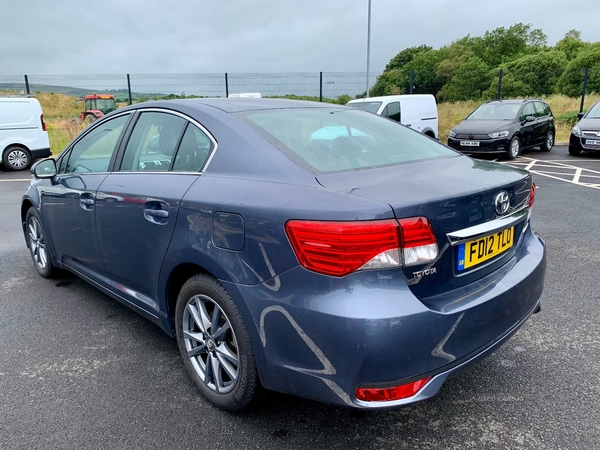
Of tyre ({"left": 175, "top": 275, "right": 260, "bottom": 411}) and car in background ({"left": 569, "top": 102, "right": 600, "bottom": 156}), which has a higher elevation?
car in background ({"left": 569, "top": 102, "right": 600, "bottom": 156})

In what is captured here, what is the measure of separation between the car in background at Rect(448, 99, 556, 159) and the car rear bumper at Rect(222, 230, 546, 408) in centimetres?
1098

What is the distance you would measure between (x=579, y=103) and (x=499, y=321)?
24959 mm

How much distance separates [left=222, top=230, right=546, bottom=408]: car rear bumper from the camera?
68.8 inches

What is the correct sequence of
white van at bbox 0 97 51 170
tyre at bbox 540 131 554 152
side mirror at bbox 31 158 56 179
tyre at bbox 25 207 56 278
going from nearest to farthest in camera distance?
side mirror at bbox 31 158 56 179 → tyre at bbox 25 207 56 278 → white van at bbox 0 97 51 170 → tyre at bbox 540 131 554 152

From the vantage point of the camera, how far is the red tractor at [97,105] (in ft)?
83.3

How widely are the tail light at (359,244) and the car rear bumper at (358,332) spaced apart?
0.15 feet

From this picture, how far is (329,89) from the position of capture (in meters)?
16.3

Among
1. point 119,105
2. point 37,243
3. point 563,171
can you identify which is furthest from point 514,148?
point 119,105

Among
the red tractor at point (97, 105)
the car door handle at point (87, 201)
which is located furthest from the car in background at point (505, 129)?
the red tractor at point (97, 105)

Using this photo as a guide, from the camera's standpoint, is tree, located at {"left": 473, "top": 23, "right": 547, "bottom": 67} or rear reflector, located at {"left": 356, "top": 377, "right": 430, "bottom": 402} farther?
tree, located at {"left": 473, "top": 23, "right": 547, "bottom": 67}

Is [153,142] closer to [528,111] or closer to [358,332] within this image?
[358,332]

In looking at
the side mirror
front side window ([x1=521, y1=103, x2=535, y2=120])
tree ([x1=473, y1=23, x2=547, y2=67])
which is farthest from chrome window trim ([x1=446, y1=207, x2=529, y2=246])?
tree ([x1=473, y1=23, x2=547, y2=67])

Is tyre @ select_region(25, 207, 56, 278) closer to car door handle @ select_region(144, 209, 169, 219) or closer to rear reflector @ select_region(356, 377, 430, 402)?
car door handle @ select_region(144, 209, 169, 219)

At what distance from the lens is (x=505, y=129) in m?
12.2
